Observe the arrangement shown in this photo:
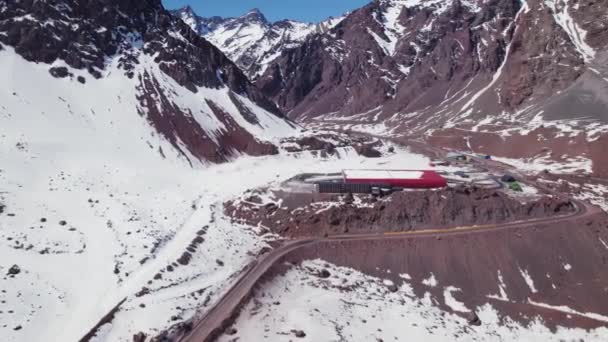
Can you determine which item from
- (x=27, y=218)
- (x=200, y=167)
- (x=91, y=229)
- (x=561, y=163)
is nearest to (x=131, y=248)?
(x=91, y=229)

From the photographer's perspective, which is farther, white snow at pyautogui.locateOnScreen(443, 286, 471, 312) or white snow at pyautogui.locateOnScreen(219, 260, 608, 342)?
white snow at pyautogui.locateOnScreen(443, 286, 471, 312)

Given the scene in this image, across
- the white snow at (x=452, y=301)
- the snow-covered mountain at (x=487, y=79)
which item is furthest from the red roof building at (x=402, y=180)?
the snow-covered mountain at (x=487, y=79)

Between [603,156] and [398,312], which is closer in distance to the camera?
[398,312]

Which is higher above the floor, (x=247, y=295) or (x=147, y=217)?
Answer: (x=147, y=217)

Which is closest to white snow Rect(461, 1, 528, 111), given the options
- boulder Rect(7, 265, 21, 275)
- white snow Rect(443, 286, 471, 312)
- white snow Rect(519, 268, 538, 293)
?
white snow Rect(519, 268, 538, 293)

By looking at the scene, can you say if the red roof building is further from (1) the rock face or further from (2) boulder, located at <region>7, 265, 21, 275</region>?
(2) boulder, located at <region>7, 265, 21, 275</region>

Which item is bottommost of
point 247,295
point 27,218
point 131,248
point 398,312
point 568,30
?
point 398,312

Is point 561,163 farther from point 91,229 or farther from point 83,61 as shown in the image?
point 83,61
